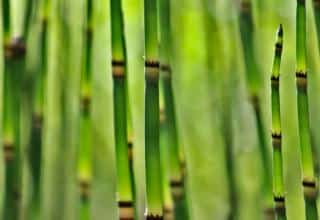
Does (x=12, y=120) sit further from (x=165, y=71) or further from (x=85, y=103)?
(x=165, y=71)

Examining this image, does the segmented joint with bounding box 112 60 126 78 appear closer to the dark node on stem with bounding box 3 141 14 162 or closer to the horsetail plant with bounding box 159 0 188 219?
the horsetail plant with bounding box 159 0 188 219

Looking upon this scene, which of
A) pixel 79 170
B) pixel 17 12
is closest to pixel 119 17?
pixel 79 170

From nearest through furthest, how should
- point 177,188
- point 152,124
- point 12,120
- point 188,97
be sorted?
point 152,124 → point 177,188 → point 12,120 → point 188,97

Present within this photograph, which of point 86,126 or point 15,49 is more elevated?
point 15,49

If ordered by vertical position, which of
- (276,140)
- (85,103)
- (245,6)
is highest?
(245,6)

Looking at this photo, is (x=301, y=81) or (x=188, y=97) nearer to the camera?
(x=301, y=81)

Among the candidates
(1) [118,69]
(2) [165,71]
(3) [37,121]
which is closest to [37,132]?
(3) [37,121]

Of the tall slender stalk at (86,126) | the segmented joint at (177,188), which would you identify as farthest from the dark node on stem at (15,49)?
the segmented joint at (177,188)

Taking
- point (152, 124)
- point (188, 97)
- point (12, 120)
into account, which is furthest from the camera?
point (188, 97)
